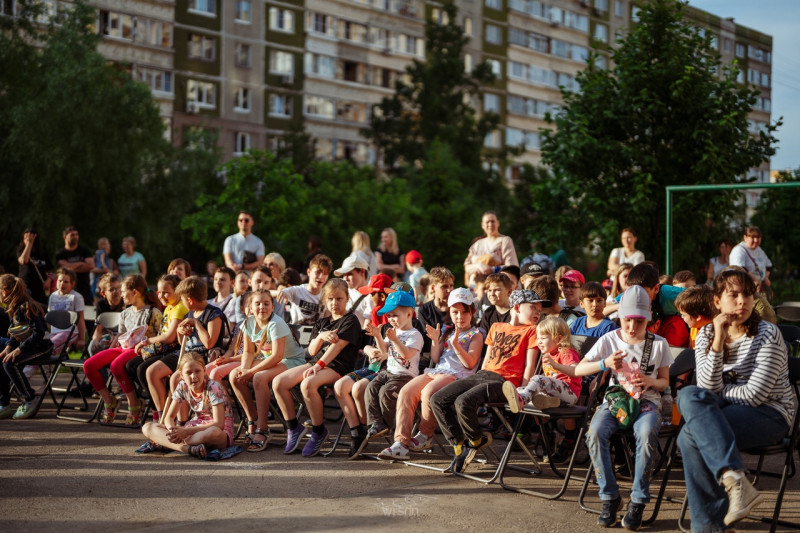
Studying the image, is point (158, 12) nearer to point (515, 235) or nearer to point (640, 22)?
point (515, 235)

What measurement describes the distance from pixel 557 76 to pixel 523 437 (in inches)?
2750

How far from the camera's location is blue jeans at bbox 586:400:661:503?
21.3 feet

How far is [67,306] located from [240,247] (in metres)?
2.98

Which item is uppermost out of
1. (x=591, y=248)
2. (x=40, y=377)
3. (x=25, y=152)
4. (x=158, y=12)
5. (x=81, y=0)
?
(x=158, y=12)

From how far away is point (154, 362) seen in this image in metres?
10.2

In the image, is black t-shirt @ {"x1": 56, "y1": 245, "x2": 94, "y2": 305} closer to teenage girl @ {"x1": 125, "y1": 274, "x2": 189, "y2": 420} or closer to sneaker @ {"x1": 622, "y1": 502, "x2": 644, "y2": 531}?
teenage girl @ {"x1": 125, "y1": 274, "x2": 189, "y2": 420}

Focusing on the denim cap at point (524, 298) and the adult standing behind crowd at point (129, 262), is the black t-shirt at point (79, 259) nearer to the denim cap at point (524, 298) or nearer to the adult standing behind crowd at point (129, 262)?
the adult standing behind crowd at point (129, 262)

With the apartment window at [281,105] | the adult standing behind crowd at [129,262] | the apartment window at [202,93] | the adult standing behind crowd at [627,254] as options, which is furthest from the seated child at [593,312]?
the apartment window at [281,105]

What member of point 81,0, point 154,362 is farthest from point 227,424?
point 81,0

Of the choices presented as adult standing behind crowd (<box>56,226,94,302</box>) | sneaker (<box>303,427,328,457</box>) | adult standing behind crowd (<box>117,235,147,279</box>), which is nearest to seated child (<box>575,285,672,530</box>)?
sneaker (<box>303,427,328,457</box>)

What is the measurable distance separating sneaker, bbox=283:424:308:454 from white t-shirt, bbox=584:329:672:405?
3.09 m

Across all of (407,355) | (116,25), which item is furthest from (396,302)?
(116,25)

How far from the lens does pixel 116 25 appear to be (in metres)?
51.2

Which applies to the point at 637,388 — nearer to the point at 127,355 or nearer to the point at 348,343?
the point at 348,343
